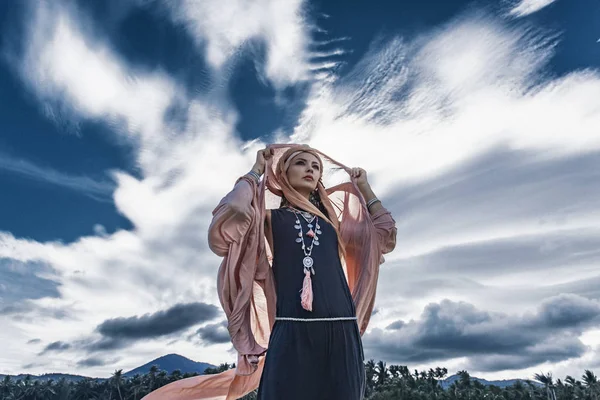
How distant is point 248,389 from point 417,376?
58.1 m

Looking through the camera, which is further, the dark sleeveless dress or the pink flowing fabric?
the pink flowing fabric

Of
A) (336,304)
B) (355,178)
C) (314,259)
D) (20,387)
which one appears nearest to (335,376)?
(336,304)

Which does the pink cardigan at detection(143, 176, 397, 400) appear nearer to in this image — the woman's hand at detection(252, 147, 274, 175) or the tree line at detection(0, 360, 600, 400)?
the woman's hand at detection(252, 147, 274, 175)

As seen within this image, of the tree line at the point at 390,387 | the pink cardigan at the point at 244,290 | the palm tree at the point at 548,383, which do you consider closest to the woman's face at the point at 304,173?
the pink cardigan at the point at 244,290

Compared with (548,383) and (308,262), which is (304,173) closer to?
(308,262)

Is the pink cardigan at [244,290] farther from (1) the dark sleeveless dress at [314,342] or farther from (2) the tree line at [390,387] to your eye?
(2) the tree line at [390,387]

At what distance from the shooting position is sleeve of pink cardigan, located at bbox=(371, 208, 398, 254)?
4020 millimetres

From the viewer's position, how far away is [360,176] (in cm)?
434

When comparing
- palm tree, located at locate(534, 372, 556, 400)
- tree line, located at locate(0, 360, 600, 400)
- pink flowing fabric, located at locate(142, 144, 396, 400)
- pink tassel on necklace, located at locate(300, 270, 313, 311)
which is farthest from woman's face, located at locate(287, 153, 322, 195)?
palm tree, located at locate(534, 372, 556, 400)

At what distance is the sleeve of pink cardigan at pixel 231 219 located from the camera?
342 centimetres

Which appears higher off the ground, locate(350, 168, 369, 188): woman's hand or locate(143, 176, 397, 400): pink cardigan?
locate(350, 168, 369, 188): woman's hand

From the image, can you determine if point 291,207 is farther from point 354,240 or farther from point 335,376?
point 335,376

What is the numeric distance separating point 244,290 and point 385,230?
1.24 meters

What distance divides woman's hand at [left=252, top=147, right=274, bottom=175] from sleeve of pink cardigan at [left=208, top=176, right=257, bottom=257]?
0.35m
